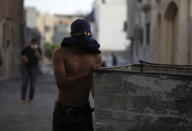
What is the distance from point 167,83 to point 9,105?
22.7 feet

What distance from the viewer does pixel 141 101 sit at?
2.99 metres

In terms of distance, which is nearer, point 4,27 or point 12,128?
point 12,128

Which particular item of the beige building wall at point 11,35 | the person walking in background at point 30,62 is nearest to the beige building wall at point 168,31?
the person walking in background at point 30,62

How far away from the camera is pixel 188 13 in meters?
12.3

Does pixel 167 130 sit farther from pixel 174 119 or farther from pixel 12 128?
pixel 12 128

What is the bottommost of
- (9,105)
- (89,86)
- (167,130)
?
(9,105)

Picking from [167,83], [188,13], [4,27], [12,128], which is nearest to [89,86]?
[167,83]

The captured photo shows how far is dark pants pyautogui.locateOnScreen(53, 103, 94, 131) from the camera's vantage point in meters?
3.44

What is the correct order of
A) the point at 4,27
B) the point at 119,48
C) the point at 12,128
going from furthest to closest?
the point at 119,48 < the point at 4,27 < the point at 12,128

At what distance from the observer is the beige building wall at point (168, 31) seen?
12359mm

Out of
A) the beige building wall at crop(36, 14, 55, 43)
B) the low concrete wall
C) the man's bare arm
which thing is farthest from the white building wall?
the low concrete wall

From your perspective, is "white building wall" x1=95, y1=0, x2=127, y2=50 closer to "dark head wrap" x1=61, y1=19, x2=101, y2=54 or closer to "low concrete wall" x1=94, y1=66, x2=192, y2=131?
"dark head wrap" x1=61, y1=19, x2=101, y2=54

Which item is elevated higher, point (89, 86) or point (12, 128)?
point (89, 86)

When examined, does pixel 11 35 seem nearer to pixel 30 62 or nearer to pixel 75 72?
pixel 30 62
